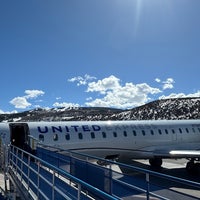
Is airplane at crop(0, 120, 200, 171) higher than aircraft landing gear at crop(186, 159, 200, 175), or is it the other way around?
airplane at crop(0, 120, 200, 171)

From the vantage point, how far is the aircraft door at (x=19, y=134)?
16031 mm

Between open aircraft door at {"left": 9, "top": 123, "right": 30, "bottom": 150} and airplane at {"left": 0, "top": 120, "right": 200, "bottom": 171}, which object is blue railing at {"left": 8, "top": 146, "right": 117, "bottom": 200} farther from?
airplane at {"left": 0, "top": 120, "right": 200, "bottom": 171}

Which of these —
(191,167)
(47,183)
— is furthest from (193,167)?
(47,183)

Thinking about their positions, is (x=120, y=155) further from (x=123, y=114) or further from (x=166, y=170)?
(x=123, y=114)

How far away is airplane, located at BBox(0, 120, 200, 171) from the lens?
16203mm

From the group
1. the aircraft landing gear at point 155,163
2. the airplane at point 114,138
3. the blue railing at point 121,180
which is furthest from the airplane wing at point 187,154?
the blue railing at point 121,180

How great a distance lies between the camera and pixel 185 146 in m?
22.8

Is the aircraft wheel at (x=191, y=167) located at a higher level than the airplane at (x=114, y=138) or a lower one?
lower

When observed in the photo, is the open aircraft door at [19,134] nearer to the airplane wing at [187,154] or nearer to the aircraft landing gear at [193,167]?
the airplane wing at [187,154]

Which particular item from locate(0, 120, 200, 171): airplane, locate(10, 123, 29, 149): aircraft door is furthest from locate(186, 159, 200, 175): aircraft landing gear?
locate(10, 123, 29, 149): aircraft door

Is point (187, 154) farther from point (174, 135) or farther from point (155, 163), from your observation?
point (155, 163)

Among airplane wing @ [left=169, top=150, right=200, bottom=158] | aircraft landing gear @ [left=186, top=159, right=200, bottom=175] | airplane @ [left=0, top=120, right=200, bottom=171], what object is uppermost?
airplane @ [left=0, top=120, right=200, bottom=171]

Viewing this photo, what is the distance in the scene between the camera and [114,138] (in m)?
18.5

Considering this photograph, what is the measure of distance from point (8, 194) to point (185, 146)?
49.6 feet
